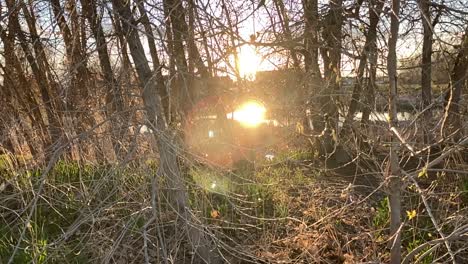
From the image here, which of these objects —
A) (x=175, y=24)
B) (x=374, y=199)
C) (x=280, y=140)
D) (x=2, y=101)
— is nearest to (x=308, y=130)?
(x=280, y=140)

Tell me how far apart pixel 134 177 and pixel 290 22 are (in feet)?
5.70

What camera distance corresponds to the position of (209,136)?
4.44 meters

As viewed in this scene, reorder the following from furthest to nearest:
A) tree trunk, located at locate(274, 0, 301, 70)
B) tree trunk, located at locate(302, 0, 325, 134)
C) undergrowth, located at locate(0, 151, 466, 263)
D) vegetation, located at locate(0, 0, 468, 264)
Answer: tree trunk, located at locate(302, 0, 325, 134), tree trunk, located at locate(274, 0, 301, 70), undergrowth, located at locate(0, 151, 466, 263), vegetation, located at locate(0, 0, 468, 264)

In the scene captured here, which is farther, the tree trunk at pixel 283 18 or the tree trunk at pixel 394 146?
the tree trunk at pixel 283 18

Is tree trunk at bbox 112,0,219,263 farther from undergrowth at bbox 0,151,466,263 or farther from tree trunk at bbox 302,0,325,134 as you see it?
tree trunk at bbox 302,0,325,134

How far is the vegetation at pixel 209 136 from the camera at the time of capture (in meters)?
2.48

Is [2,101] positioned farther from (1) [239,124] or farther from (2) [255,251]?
(2) [255,251]

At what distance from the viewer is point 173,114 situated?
371cm

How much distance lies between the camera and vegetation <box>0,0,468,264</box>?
248cm

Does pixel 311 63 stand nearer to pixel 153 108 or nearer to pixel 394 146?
pixel 394 146

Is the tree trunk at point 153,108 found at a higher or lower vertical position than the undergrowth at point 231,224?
higher

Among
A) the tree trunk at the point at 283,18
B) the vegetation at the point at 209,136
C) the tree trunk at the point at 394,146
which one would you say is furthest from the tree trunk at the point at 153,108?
the tree trunk at the point at 394,146

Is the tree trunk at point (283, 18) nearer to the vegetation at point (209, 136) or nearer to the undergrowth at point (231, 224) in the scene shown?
the vegetation at point (209, 136)

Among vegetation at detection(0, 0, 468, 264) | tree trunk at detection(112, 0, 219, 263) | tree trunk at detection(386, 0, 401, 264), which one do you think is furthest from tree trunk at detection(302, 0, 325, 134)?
tree trunk at detection(112, 0, 219, 263)
